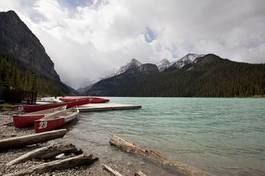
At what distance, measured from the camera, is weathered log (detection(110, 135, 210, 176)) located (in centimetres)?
904

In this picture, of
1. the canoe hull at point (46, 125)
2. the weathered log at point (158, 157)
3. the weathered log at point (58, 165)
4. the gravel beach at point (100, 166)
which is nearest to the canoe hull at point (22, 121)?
the canoe hull at point (46, 125)

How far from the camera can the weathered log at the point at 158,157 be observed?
9.04m

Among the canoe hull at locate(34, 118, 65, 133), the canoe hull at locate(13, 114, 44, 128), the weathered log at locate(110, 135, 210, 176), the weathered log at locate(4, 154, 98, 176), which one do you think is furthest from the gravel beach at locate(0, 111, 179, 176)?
the canoe hull at locate(13, 114, 44, 128)

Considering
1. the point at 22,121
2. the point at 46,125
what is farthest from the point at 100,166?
the point at 22,121

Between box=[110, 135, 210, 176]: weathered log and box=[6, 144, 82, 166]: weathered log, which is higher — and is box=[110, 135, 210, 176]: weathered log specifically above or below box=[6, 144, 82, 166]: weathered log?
below

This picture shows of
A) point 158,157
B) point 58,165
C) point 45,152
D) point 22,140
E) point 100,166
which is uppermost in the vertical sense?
point 22,140

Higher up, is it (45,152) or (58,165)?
(45,152)

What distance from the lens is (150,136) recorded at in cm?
1719

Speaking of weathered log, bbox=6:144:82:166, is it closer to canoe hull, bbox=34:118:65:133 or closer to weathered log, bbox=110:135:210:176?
weathered log, bbox=110:135:210:176

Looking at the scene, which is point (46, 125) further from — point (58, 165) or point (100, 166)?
point (58, 165)

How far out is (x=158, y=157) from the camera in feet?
34.9

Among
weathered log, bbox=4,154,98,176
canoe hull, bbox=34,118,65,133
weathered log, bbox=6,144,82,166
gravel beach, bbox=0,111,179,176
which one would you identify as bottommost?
gravel beach, bbox=0,111,179,176

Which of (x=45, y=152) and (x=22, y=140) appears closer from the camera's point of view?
(x=45, y=152)

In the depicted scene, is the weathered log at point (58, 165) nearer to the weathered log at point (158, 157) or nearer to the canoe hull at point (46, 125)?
the weathered log at point (158, 157)
